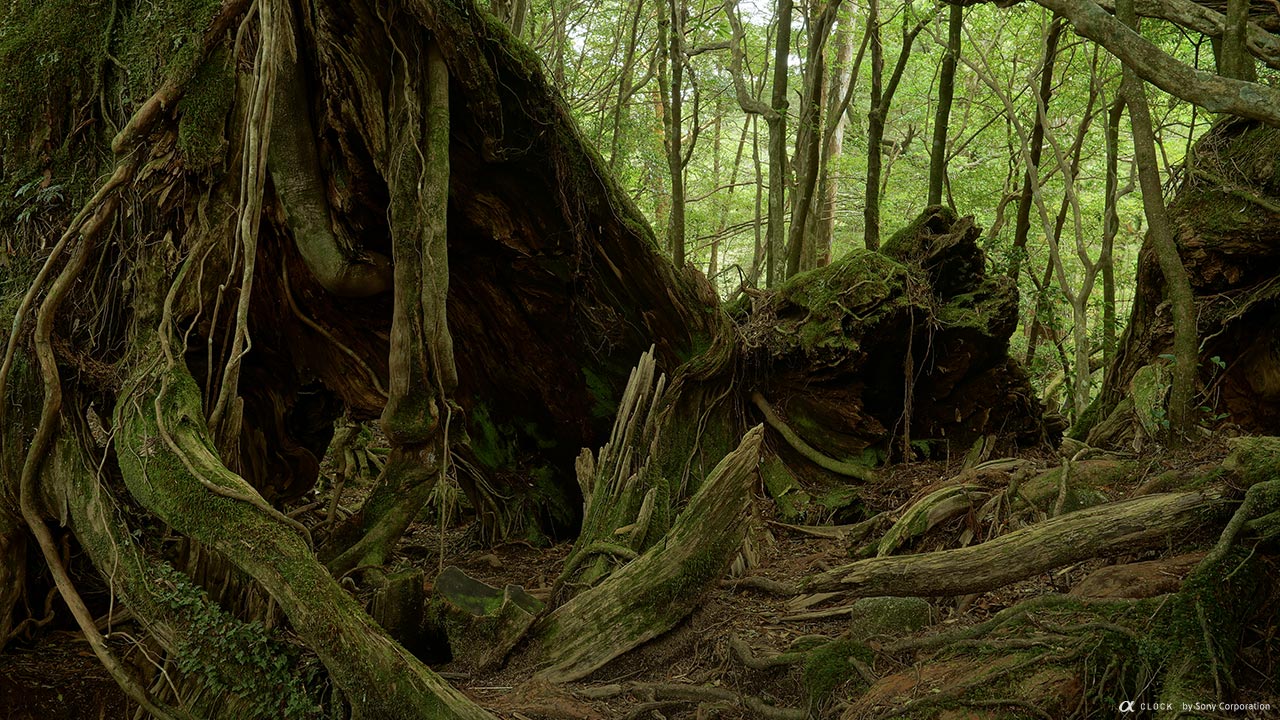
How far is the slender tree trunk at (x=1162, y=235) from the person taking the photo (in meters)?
4.35

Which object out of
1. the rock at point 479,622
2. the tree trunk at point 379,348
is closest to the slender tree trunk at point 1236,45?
the tree trunk at point 379,348

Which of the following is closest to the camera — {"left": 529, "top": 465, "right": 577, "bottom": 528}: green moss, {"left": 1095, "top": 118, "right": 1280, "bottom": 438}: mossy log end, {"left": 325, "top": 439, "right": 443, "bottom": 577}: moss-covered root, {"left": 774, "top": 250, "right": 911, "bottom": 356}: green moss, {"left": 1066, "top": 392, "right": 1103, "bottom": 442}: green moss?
{"left": 325, "top": 439, "right": 443, "bottom": 577}: moss-covered root

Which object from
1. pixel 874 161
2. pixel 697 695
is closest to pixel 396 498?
pixel 697 695

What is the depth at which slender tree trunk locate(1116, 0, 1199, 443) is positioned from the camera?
435 centimetres

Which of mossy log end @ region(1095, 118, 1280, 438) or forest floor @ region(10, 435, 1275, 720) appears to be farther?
mossy log end @ region(1095, 118, 1280, 438)

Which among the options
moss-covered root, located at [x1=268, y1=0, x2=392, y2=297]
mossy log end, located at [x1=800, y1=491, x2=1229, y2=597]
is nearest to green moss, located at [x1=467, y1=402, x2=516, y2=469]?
moss-covered root, located at [x1=268, y1=0, x2=392, y2=297]

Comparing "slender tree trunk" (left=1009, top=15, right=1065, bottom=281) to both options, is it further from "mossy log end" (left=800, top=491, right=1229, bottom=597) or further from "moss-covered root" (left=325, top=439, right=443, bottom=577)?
"moss-covered root" (left=325, top=439, right=443, bottom=577)

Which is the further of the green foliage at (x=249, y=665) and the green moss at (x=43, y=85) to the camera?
the green moss at (x=43, y=85)

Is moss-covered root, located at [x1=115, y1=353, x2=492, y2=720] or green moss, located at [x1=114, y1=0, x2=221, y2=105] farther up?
green moss, located at [x1=114, y1=0, x2=221, y2=105]

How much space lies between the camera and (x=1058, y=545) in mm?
3416

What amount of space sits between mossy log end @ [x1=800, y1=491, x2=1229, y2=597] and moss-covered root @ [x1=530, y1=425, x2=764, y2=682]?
0.79 metres

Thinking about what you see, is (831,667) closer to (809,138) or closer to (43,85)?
(43,85)

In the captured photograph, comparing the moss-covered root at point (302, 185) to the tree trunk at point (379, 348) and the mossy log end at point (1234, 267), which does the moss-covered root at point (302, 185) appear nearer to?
the tree trunk at point (379, 348)

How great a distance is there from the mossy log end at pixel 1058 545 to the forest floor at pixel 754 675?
0.12 metres
